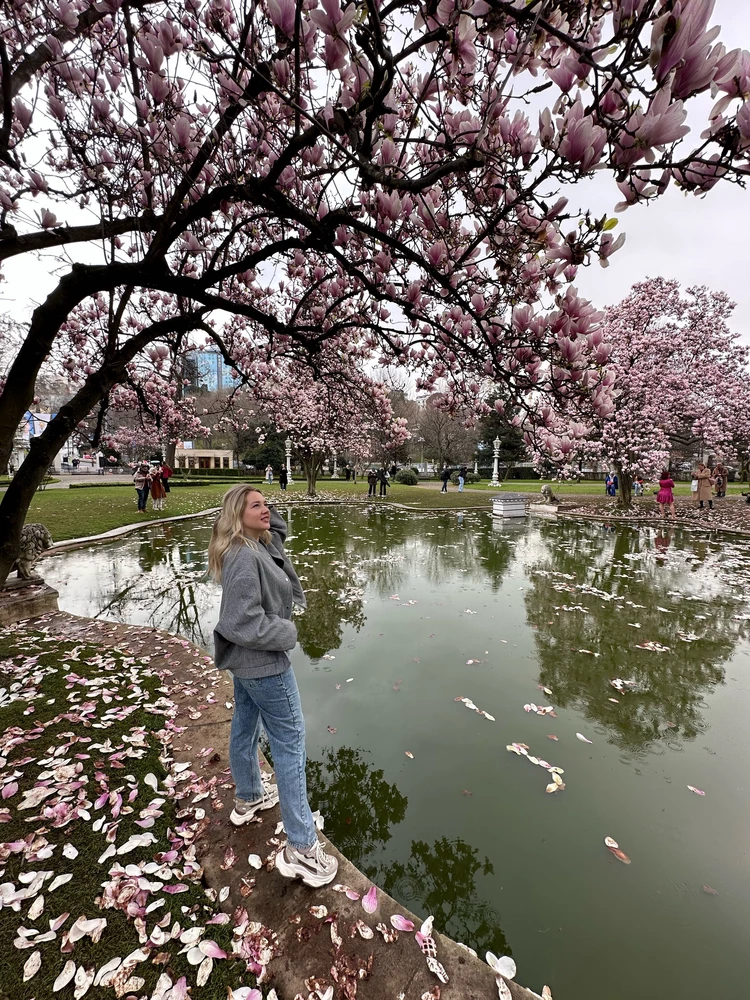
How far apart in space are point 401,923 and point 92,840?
168 cm

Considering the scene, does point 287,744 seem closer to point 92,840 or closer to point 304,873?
point 304,873

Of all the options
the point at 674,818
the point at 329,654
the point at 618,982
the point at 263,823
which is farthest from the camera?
the point at 329,654

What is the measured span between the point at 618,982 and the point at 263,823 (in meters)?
1.82

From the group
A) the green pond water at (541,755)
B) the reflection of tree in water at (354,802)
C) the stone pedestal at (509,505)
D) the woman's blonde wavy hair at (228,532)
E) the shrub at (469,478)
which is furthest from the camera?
the shrub at (469,478)

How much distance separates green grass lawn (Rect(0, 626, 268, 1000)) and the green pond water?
0.92 m

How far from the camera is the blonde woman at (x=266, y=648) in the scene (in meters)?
2.02

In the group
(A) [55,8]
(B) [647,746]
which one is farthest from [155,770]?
(A) [55,8]

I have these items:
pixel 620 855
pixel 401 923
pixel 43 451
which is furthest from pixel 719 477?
pixel 43 451

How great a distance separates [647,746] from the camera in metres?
3.40

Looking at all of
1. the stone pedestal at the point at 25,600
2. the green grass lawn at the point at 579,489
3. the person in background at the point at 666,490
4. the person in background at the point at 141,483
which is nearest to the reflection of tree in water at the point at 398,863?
the stone pedestal at the point at 25,600

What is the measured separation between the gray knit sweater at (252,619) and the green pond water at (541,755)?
134cm

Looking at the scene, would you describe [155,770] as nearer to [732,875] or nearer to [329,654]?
[329,654]

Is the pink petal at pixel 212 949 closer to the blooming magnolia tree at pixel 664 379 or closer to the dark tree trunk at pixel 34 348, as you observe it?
the dark tree trunk at pixel 34 348

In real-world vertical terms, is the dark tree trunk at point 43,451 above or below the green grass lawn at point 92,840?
above
